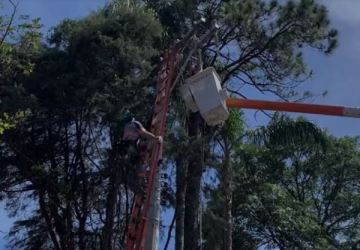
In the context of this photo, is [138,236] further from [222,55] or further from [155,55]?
[222,55]

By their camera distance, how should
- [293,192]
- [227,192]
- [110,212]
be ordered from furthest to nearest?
[293,192] < [110,212] < [227,192]

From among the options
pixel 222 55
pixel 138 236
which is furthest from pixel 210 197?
pixel 138 236

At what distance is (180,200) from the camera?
61.3 ft

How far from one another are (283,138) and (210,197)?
135 inches

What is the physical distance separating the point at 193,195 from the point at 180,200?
23.8 inches

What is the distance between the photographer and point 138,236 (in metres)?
8.91

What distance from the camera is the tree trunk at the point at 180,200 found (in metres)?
18.0

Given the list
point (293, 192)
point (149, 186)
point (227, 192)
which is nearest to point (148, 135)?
point (149, 186)

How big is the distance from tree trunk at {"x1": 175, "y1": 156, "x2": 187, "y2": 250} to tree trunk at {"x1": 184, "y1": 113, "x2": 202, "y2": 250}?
0.29 meters

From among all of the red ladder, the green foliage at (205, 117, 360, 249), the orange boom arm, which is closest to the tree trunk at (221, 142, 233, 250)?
the green foliage at (205, 117, 360, 249)

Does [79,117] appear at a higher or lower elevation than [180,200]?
higher

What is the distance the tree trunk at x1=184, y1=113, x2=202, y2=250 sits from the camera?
741 inches

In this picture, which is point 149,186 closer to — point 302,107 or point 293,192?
point 302,107

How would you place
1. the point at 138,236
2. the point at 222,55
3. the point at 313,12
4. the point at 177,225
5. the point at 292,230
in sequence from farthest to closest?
1. the point at 292,230
2. the point at 222,55
3. the point at 313,12
4. the point at 177,225
5. the point at 138,236
